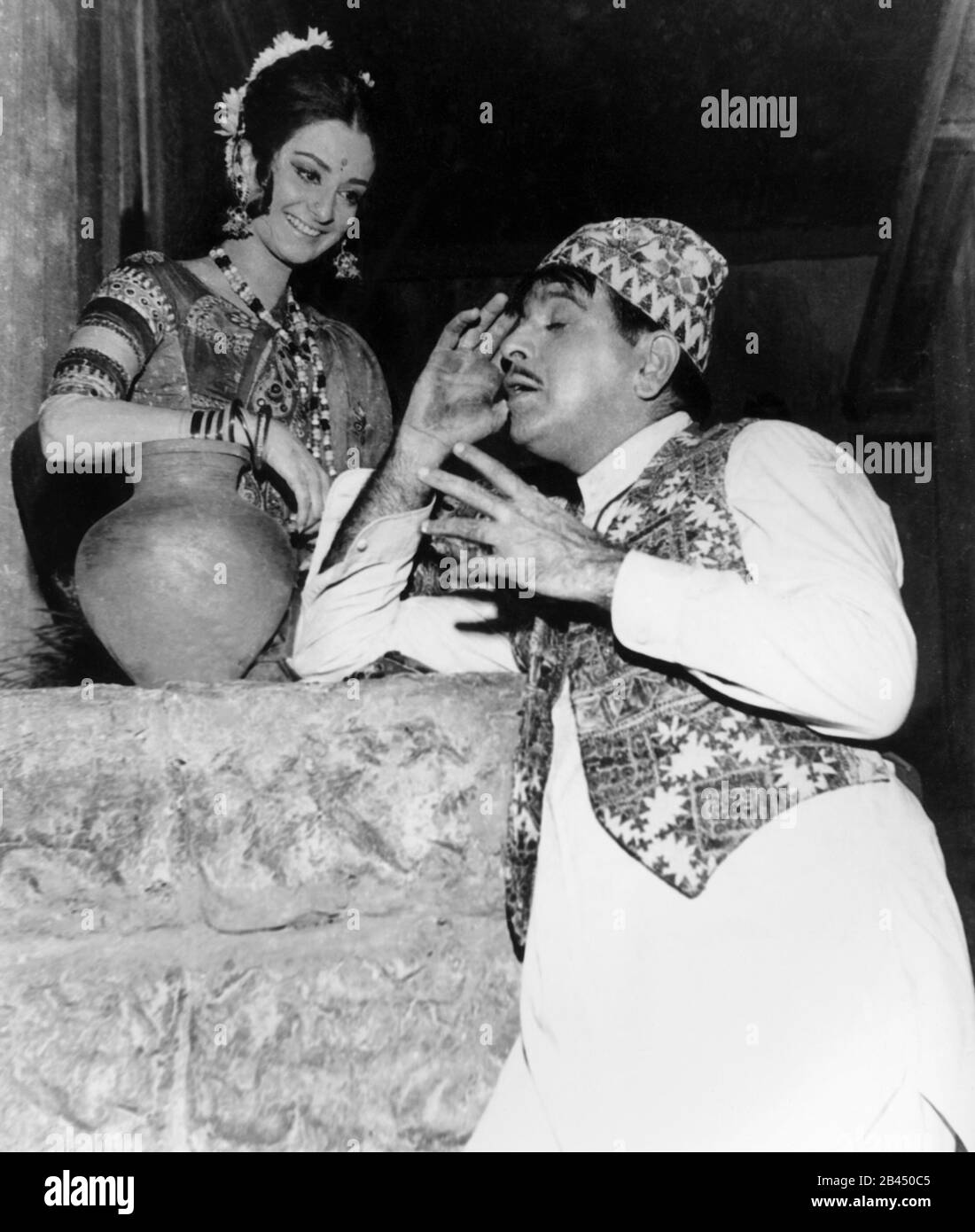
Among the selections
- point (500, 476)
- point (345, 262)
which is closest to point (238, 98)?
point (345, 262)

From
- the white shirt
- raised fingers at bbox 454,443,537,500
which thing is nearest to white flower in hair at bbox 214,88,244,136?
raised fingers at bbox 454,443,537,500

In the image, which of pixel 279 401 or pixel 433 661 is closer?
pixel 433 661

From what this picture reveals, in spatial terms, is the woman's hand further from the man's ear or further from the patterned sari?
the man's ear

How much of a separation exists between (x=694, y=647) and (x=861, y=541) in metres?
0.24

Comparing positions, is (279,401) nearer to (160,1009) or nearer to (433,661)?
(433,661)

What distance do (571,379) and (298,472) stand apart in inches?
17.0

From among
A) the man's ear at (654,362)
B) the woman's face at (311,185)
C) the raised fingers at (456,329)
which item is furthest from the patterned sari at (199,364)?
the man's ear at (654,362)

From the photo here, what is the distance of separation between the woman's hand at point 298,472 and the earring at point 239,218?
465 mm

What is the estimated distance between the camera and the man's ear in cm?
171

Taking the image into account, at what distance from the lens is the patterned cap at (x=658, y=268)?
174 cm

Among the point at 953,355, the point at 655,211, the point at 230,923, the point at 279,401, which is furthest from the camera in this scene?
the point at 655,211

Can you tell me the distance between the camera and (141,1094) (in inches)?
54.1

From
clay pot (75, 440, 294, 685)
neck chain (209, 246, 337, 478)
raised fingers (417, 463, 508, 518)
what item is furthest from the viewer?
neck chain (209, 246, 337, 478)
